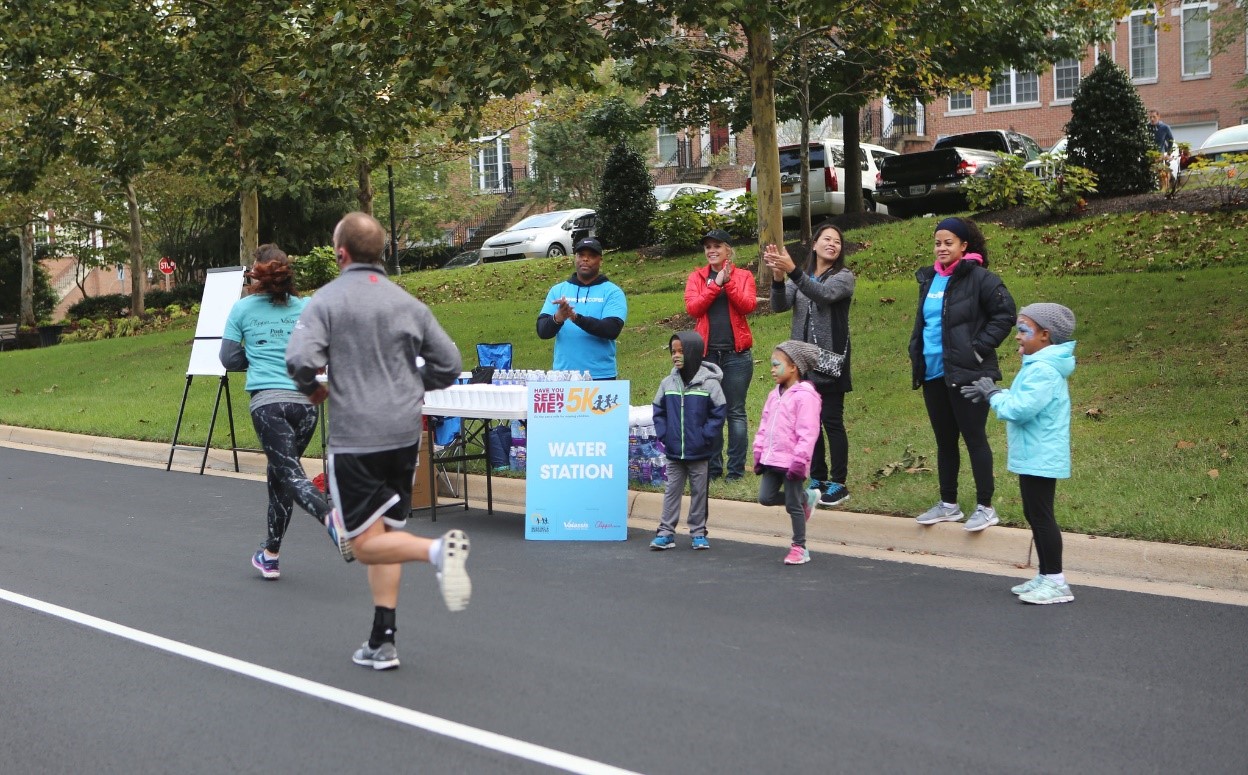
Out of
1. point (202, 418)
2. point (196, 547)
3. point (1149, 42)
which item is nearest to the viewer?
point (196, 547)

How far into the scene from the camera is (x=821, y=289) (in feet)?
30.9

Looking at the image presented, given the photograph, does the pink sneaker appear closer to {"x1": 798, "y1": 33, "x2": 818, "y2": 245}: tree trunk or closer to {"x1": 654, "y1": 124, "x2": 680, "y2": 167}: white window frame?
{"x1": 798, "y1": 33, "x2": 818, "y2": 245}: tree trunk

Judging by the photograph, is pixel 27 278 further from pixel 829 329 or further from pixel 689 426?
pixel 689 426

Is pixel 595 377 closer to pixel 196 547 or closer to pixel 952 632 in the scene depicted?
pixel 196 547

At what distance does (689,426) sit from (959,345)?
71.9 inches

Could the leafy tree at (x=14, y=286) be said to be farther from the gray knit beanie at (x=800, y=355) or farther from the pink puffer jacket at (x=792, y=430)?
the pink puffer jacket at (x=792, y=430)

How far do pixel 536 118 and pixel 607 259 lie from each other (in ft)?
30.6

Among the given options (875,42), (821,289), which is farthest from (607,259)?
(821,289)

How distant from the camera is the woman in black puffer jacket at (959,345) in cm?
845

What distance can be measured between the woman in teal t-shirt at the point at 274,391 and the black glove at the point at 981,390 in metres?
3.78

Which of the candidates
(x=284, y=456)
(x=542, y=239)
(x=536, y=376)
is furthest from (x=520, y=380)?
(x=542, y=239)

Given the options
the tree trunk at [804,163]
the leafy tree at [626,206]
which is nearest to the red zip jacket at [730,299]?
the tree trunk at [804,163]

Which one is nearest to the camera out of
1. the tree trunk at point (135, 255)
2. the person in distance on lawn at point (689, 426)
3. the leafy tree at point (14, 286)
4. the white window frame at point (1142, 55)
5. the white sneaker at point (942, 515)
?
the white sneaker at point (942, 515)

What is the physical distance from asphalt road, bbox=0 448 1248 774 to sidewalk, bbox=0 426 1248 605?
13.8 inches
